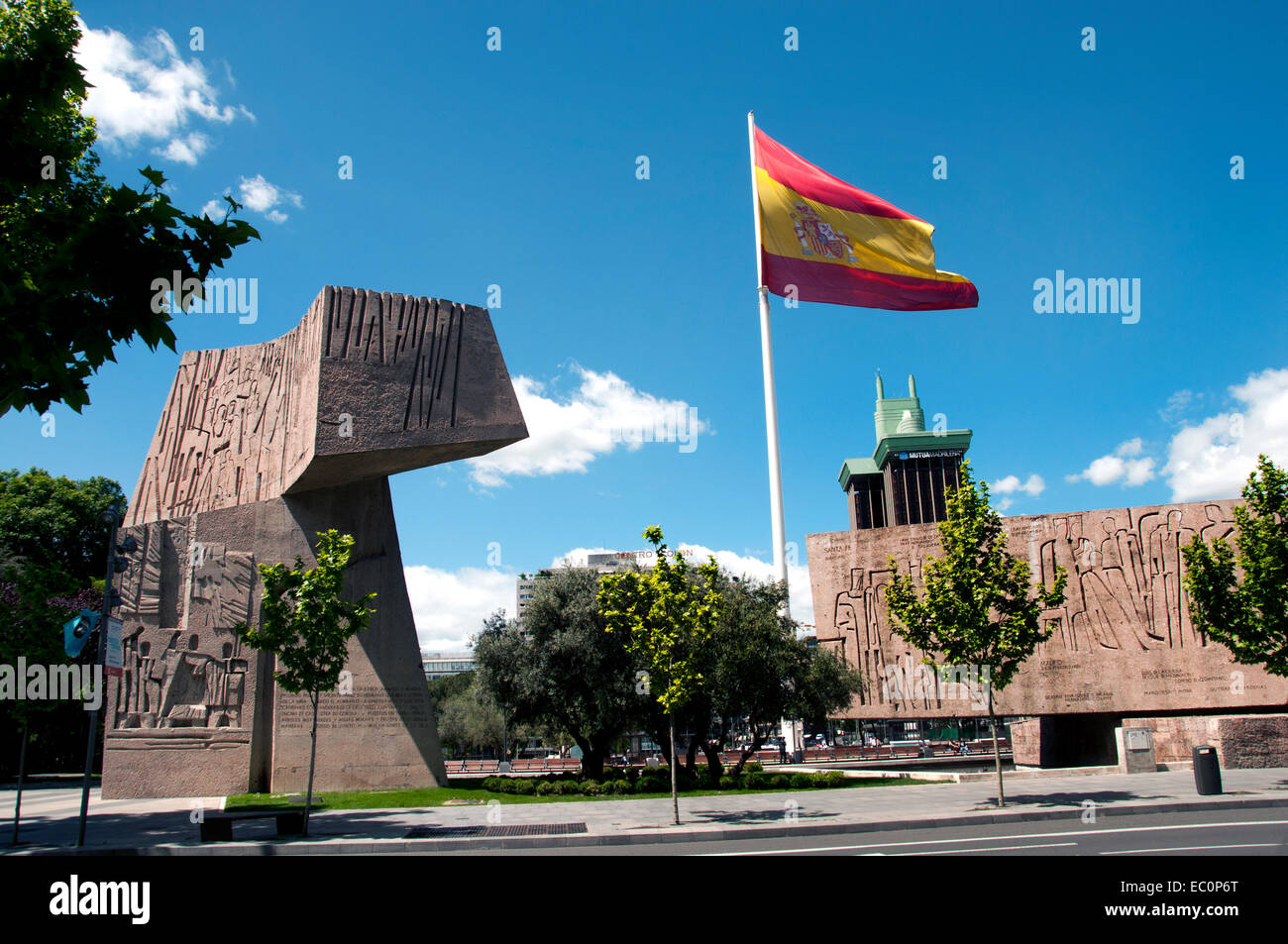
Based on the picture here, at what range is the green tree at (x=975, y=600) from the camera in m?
18.2

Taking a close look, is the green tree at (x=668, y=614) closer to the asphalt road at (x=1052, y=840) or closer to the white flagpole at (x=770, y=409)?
the asphalt road at (x=1052, y=840)

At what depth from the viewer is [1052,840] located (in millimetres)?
11961

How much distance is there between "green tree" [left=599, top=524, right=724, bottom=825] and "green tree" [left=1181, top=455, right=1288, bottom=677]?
13139 millimetres

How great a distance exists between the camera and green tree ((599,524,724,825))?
17.8m

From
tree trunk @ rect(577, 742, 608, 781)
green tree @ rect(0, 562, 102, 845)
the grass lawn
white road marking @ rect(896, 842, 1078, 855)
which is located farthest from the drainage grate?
tree trunk @ rect(577, 742, 608, 781)

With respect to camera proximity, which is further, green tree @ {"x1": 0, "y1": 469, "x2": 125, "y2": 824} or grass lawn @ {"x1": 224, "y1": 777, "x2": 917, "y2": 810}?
green tree @ {"x1": 0, "y1": 469, "x2": 125, "y2": 824}

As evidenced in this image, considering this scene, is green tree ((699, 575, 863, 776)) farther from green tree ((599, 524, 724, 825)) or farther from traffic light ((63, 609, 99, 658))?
traffic light ((63, 609, 99, 658))

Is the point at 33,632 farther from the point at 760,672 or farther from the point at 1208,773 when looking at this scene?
the point at 1208,773

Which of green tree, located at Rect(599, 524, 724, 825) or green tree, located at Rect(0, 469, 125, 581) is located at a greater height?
green tree, located at Rect(0, 469, 125, 581)

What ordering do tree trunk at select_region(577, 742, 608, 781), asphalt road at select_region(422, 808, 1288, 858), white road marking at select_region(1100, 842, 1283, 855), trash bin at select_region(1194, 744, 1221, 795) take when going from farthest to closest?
tree trunk at select_region(577, 742, 608, 781), trash bin at select_region(1194, 744, 1221, 795), asphalt road at select_region(422, 808, 1288, 858), white road marking at select_region(1100, 842, 1283, 855)

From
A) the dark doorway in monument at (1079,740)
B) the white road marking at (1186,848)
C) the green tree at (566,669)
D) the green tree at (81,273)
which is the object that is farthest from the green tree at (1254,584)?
the green tree at (81,273)

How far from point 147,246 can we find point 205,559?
1910cm

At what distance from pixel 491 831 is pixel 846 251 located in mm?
25501

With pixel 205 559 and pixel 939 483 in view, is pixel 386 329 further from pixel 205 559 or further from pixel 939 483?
pixel 939 483
